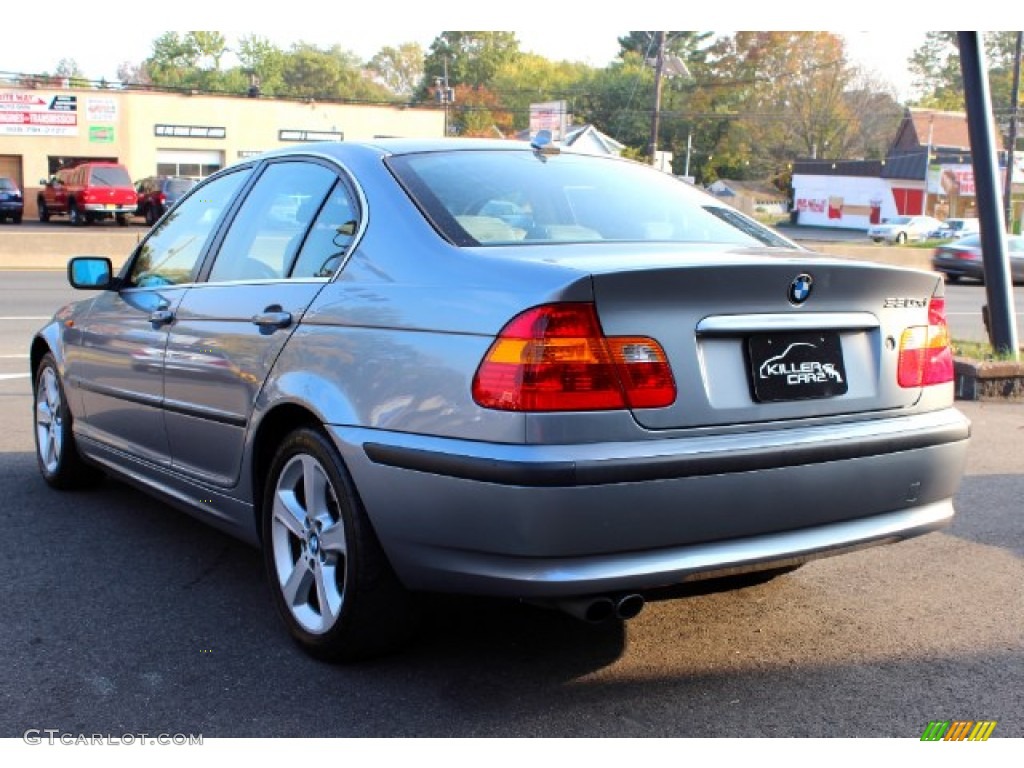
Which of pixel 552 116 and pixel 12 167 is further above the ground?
pixel 552 116

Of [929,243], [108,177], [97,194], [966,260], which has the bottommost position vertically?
[966,260]

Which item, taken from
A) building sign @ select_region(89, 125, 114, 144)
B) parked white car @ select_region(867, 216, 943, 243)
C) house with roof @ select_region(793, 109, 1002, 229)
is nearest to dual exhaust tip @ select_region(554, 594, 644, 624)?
building sign @ select_region(89, 125, 114, 144)

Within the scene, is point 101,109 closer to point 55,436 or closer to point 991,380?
point 991,380

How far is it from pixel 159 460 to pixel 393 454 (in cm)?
182

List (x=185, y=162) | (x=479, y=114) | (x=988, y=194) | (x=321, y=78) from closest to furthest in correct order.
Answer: (x=988, y=194) < (x=185, y=162) < (x=479, y=114) < (x=321, y=78)

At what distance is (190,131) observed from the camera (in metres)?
51.7

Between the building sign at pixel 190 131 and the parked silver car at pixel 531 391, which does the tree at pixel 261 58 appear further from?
the parked silver car at pixel 531 391

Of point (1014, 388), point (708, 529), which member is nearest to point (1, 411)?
point (708, 529)

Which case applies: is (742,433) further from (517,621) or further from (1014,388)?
(1014,388)

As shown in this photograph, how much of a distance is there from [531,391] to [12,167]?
176ft

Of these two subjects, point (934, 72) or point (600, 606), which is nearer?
point (600, 606)

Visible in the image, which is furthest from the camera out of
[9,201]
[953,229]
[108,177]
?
[953,229]

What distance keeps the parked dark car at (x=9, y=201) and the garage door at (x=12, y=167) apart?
25.6 ft

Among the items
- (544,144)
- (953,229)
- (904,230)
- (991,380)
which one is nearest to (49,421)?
(544,144)
